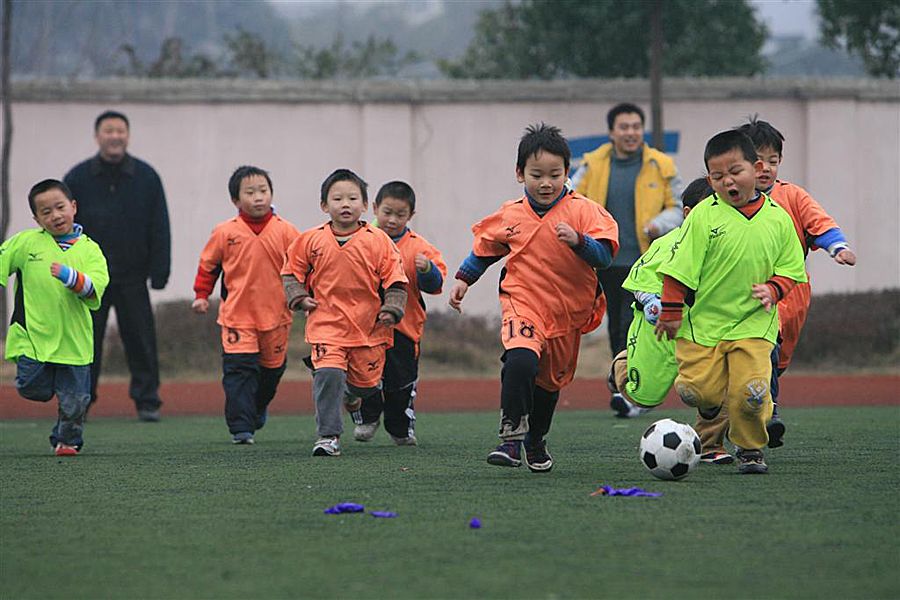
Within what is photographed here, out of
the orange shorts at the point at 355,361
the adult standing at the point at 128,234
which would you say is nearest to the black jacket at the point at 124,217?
the adult standing at the point at 128,234

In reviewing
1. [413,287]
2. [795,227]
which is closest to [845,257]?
[795,227]

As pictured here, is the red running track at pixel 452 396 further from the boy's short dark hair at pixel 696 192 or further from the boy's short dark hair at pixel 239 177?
the boy's short dark hair at pixel 696 192

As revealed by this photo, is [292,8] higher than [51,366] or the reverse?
higher

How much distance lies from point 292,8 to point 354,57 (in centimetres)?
897

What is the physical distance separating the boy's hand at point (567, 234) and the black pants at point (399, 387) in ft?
8.63

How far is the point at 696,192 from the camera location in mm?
7766

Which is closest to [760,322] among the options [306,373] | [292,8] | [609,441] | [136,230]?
[609,441]

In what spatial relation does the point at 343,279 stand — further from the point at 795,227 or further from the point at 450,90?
the point at 450,90

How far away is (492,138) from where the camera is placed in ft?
64.9

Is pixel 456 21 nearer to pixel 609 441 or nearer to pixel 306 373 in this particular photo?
pixel 306 373

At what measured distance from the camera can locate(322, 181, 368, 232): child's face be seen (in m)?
7.98

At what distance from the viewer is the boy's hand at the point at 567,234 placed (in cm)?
636

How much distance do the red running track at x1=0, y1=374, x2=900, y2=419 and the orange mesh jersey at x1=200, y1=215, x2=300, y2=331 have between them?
158 inches

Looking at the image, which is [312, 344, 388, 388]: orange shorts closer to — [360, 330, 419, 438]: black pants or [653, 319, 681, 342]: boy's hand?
[360, 330, 419, 438]: black pants
